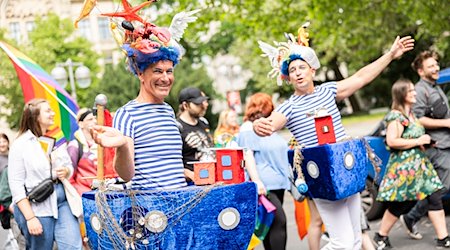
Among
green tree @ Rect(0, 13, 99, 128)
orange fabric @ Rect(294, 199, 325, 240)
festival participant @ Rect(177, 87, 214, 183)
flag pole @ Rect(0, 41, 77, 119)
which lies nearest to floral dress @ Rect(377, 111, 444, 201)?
orange fabric @ Rect(294, 199, 325, 240)

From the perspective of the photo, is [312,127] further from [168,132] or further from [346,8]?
[346,8]

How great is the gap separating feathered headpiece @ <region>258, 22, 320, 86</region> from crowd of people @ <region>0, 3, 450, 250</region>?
0.01 meters

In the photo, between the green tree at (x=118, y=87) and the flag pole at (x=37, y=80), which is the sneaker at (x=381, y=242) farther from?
the green tree at (x=118, y=87)

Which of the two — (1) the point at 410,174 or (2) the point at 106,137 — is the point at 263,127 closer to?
(2) the point at 106,137

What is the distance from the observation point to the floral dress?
7.30 m

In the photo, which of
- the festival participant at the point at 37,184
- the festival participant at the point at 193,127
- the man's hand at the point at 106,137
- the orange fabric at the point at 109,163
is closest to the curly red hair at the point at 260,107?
the festival participant at the point at 193,127

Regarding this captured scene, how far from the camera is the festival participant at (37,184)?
550 centimetres

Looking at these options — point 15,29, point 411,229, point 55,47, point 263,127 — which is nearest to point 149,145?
point 263,127

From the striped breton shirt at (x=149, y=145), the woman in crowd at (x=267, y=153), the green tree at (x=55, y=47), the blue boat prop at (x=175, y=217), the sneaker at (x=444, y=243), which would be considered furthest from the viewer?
the green tree at (x=55, y=47)

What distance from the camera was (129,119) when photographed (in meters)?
3.73

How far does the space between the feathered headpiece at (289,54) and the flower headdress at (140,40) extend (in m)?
1.64

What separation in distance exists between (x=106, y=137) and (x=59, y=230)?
106 inches

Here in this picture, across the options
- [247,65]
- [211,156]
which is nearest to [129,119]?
[211,156]

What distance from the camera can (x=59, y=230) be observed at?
5695 millimetres
